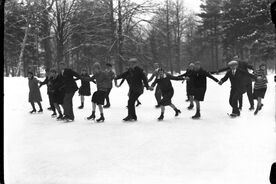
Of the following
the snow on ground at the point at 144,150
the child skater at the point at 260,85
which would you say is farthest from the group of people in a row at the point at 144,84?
the snow on ground at the point at 144,150

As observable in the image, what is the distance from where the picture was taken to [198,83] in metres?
12.4

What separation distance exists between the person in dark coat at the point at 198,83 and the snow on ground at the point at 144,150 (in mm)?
566

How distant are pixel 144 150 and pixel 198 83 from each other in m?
4.43

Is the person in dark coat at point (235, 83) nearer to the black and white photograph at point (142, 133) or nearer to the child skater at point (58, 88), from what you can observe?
the black and white photograph at point (142, 133)

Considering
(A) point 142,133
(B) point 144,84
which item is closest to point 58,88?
(B) point 144,84

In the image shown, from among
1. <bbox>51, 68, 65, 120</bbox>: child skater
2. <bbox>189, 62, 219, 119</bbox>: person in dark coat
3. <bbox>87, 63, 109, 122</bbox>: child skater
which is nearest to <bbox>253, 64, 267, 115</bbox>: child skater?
<bbox>189, 62, 219, 119</bbox>: person in dark coat

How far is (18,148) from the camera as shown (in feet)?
31.1

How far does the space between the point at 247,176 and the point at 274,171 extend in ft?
15.9

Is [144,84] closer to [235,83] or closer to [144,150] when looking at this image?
[235,83]

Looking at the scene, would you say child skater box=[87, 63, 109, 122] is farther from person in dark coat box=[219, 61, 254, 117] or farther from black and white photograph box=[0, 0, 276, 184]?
person in dark coat box=[219, 61, 254, 117]

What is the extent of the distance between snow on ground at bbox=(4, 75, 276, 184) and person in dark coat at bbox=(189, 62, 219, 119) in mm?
566

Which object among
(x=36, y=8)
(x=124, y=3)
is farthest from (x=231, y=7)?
(x=36, y=8)

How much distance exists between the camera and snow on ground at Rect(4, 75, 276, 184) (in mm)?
7021

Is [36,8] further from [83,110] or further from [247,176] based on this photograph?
[247,176]
